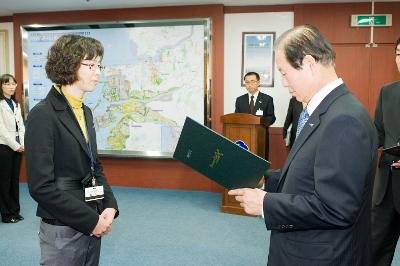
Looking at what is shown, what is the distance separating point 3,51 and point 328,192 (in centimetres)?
629

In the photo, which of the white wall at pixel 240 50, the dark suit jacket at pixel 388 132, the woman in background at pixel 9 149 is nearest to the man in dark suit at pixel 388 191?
the dark suit jacket at pixel 388 132

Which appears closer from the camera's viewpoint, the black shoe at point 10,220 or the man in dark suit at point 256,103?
the black shoe at point 10,220

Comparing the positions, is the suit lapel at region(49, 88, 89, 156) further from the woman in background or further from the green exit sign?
the green exit sign

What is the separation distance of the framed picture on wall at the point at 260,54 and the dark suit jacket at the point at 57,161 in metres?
4.02

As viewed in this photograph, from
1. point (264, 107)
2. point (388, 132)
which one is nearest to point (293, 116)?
point (264, 107)

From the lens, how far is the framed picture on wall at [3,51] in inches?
233

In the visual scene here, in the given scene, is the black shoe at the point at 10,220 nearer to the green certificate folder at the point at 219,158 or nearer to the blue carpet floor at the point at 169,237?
the blue carpet floor at the point at 169,237

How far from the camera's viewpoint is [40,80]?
5645 millimetres

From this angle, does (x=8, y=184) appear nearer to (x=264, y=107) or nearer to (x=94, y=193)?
(x=94, y=193)

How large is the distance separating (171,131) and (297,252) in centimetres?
419

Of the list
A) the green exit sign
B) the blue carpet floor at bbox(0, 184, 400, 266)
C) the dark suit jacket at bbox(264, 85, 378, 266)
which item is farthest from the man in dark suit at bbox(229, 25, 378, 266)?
the green exit sign

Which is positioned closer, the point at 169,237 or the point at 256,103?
the point at 169,237

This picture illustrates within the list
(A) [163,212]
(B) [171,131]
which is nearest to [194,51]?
(B) [171,131]

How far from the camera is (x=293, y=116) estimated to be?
4754 millimetres
